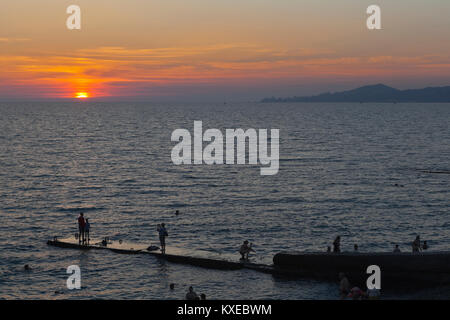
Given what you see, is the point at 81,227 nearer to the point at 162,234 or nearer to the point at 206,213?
the point at 162,234

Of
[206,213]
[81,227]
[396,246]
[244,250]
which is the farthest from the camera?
[206,213]

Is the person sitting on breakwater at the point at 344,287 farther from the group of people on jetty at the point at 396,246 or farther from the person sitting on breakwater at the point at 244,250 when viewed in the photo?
the person sitting on breakwater at the point at 244,250

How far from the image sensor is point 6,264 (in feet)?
114

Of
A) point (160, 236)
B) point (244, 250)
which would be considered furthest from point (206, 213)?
point (244, 250)

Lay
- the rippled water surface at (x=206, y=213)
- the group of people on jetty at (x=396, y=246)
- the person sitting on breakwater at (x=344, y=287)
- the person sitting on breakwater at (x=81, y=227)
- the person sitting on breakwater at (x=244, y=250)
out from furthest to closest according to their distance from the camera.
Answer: the person sitting on breakwater at (x=81, y=227) < the person sitting on breakwater at (x=244, y=250) < the group of people on jetty at (x=396, y=246) < the rippled water surface at (x=206, y=213) < the person sitting on breakwater at (x=344, y=287)

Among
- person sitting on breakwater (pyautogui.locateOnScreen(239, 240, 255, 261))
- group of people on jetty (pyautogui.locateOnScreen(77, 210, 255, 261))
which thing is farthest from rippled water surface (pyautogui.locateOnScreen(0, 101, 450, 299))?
group of people on jetty (pyautogui.locateOnScreen(77, 210, 255, 261))

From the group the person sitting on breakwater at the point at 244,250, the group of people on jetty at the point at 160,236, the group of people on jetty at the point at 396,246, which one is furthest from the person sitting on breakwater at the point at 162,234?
the group of people on jetty at the point at 396,246

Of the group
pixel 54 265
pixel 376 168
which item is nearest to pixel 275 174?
pixel 376 168

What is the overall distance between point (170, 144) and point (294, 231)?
9490cm

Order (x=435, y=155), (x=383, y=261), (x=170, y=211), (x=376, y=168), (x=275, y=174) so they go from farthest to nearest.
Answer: (x=435, y=155) → (x=376, y=168) → (x=275, y=174) → (x=170, y=211) → (x=383, y=261)

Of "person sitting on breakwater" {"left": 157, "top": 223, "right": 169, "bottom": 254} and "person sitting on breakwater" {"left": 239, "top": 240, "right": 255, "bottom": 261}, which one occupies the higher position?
"person sitting on breakwater" {"left": 157, "top": 223, "right": 169, "bottom": 254}

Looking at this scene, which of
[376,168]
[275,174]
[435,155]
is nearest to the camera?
[275,174]

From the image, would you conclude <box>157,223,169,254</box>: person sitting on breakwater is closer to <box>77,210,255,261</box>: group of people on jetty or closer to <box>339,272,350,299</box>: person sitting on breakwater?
<box>77,210,255,261</box>: group of people on jetty
